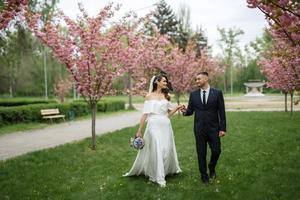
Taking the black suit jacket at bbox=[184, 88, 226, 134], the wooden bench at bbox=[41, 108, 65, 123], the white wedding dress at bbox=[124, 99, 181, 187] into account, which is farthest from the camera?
the wooden bench at bbox=[41, 108, 65, 123]

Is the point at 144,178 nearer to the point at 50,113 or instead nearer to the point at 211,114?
the point at 211,114

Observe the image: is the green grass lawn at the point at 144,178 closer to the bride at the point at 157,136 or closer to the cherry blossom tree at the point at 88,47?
the bride at the point at 157,136

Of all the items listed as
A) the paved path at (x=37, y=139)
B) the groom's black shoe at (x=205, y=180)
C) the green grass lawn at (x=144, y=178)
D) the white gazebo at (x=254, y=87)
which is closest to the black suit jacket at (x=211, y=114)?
the groom's black shoe at (x=205, y=180)

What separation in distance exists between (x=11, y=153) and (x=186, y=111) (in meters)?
6.24

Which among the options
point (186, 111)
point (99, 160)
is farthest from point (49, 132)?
point (186, 111)

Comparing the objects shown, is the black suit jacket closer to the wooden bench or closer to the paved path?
the paved path

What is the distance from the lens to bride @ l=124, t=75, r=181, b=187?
6848mm

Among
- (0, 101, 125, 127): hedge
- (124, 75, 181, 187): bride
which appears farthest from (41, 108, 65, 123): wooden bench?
(124, 75, 181, 187): bride

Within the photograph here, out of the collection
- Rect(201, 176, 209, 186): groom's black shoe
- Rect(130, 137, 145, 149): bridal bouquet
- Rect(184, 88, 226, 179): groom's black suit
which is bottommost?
Rect(201, 176, 209, 186): groom's black shoe

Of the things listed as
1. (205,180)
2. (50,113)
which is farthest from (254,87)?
(205,180)

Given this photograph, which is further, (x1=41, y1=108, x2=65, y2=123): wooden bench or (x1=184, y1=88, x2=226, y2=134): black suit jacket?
(x1=41, y1=108, x2=65, y2=123): wooden bench

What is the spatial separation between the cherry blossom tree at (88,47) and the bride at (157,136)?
419 cm

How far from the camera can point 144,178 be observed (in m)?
7.25

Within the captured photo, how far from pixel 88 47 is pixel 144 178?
5.02 m
